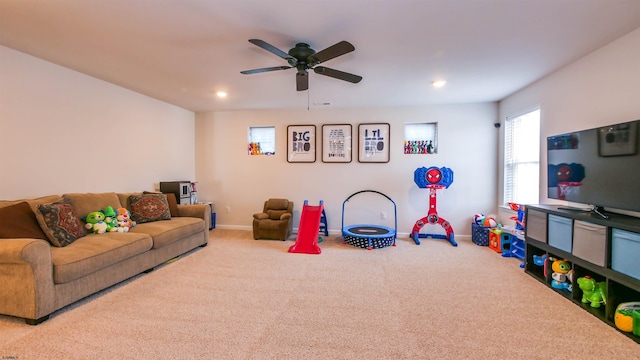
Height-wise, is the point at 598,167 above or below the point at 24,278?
above

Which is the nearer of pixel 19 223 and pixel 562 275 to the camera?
pixel 19 223

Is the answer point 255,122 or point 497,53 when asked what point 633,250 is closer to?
point 497,53

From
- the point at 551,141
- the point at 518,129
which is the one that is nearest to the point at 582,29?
the point at 551,141

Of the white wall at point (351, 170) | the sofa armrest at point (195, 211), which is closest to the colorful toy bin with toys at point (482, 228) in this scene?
the white wall at point (351, 170)

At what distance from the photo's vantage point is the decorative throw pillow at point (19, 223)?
233 centimetres

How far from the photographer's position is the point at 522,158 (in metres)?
4.11

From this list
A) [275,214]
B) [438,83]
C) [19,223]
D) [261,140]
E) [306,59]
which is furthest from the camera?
[261,140]

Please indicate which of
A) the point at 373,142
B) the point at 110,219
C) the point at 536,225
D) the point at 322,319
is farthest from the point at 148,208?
the point at 536,225

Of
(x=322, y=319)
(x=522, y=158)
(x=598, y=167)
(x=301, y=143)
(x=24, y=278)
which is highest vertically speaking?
(x=301, y=143)

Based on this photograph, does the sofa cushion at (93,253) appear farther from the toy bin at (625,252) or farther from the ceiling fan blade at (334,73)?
the toy bin at (625,252)

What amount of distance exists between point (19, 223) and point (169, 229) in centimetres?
131

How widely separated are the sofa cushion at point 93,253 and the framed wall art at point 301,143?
2944mm

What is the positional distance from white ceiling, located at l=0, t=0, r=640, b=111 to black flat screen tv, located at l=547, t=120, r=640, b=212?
0.92 meters

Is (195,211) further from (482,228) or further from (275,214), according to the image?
(482,228)
